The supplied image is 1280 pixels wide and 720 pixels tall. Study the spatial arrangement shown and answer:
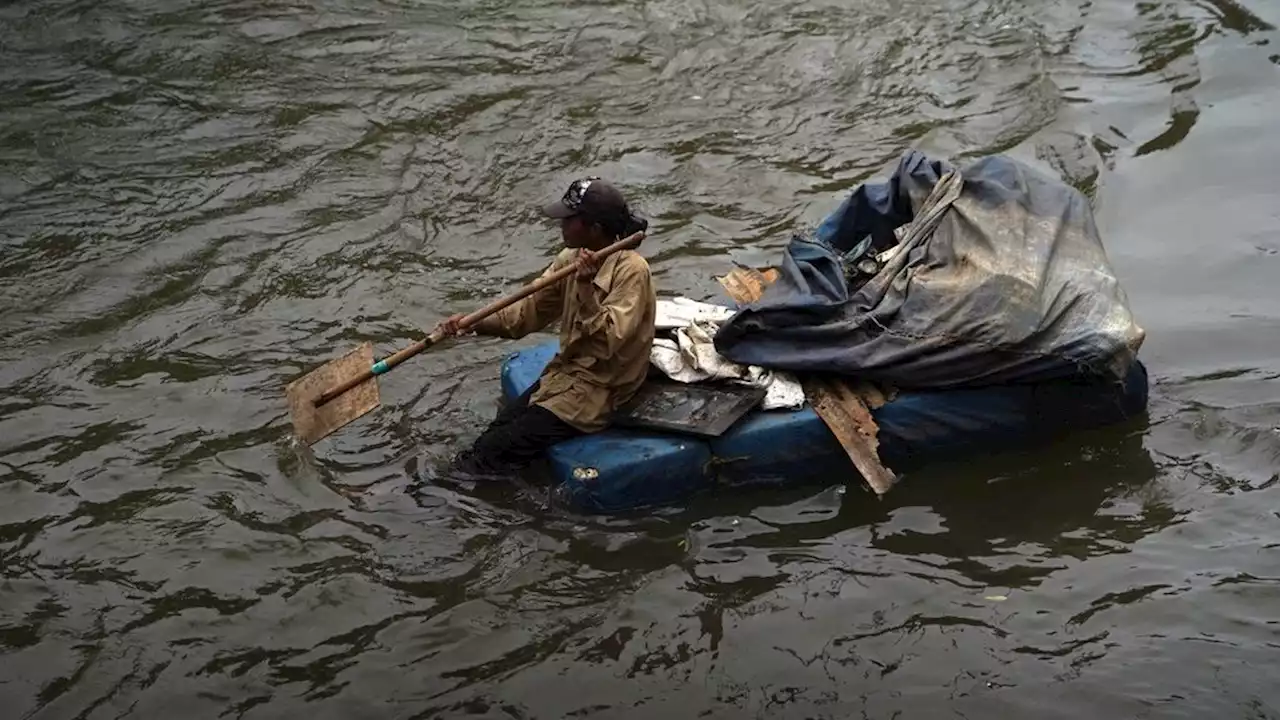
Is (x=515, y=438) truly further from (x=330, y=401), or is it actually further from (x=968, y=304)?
(x=968, y=304)

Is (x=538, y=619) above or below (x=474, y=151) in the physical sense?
below

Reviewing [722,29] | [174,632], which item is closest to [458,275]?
[174,632]

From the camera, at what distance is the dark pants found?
18.5 ft

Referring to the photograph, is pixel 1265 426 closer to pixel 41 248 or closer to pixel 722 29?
pixel 722 29

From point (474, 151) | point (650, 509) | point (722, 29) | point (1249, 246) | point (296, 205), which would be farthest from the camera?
point (722, 29)

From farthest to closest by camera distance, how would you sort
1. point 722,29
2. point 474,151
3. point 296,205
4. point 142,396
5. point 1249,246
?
Answer: point 722,29, point 474,151, point 296,205, point 1249,246, point 142,396

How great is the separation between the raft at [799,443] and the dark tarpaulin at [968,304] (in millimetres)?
142

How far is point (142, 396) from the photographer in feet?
21.9

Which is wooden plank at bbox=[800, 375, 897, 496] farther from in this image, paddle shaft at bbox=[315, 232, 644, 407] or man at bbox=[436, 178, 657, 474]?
paddle shaft at bbox=[315, 232, 644, 407]

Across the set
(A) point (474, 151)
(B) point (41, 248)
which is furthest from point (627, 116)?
(B) point (41, 248)

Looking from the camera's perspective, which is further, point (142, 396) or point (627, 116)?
point (627, 116)

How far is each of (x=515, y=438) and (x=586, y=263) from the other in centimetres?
92

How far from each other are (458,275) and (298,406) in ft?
7.22

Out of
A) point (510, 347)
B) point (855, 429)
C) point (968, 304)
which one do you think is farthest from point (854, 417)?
point (510, 347)
